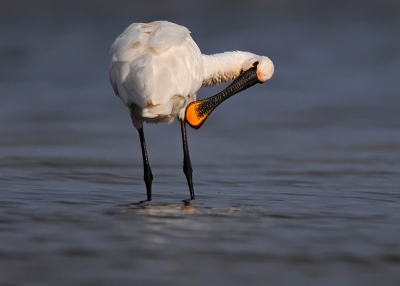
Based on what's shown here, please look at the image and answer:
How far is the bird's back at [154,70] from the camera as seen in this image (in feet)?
28.1

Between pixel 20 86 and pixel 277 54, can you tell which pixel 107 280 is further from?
pixel 277 54

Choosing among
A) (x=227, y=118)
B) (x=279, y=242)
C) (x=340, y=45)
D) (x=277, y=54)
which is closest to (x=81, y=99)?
(x=227, y=118)

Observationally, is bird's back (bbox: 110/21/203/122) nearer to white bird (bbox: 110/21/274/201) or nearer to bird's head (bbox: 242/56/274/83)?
white bird (bbox: 110/21/274/201)

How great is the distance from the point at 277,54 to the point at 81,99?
598 cm

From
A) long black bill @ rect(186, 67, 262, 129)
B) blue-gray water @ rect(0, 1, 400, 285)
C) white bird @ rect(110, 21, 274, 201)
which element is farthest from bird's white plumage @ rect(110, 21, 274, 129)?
blue-gray water @ rect(0, 1, 400, 285)

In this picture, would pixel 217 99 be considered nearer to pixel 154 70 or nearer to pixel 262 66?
pixel 262 66

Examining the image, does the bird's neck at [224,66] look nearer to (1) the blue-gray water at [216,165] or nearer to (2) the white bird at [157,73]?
(2) the white bird at [157,73]

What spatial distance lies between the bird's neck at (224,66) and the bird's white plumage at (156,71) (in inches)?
26.0

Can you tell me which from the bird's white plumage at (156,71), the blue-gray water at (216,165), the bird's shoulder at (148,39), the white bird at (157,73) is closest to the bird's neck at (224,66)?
the white bird at (157,73)

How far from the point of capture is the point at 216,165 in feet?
35.6

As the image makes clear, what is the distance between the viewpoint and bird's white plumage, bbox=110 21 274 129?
28.1 feet

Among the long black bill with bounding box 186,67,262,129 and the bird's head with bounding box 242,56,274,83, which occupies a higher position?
the bird's head with bounding box 242,56,274,83

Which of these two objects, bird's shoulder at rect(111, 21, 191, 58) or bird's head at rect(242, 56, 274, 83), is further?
bird's head at rect(242, 56, 274, 83)

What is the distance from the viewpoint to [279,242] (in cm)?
662
